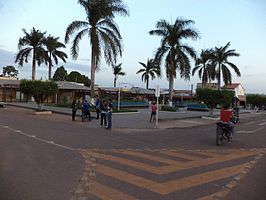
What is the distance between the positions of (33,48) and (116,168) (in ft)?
133

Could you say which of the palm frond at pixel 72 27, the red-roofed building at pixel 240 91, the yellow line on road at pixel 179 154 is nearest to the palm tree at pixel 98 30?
the palm frond at pixel 72 27

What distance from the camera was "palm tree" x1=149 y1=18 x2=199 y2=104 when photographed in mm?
35750

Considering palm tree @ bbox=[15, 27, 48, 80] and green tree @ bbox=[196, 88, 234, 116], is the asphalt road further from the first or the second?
palm tree @ bbox=[15, 27, 48, 80]

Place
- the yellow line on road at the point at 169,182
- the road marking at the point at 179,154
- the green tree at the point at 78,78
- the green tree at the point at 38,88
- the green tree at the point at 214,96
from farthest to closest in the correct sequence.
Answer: the green tree at the point at 78,78
the green tree at the point at 214,96
the green tree at the point at 38,88
the road marking at the point at 179,154
the yellow line on road at the point at 169,182

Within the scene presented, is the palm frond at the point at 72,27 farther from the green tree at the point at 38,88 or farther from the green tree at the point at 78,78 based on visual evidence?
the green tree at the point at 78,78

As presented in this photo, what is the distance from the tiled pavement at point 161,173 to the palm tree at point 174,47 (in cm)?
2521

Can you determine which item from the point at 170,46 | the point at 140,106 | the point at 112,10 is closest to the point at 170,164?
the point at 112,10

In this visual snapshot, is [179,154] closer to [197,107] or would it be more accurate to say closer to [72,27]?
[72,27]

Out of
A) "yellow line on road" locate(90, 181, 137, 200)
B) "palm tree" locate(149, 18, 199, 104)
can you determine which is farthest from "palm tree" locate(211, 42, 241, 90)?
"yellow line on road" locate(90, 181, 137, 200)

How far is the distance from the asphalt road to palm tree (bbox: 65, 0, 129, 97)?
58.6 feet

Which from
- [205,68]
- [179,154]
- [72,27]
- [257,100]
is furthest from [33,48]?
[257,100]

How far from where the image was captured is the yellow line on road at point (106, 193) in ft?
18.6

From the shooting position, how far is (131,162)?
8.80 metres

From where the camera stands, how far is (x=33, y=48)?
45.2 m
